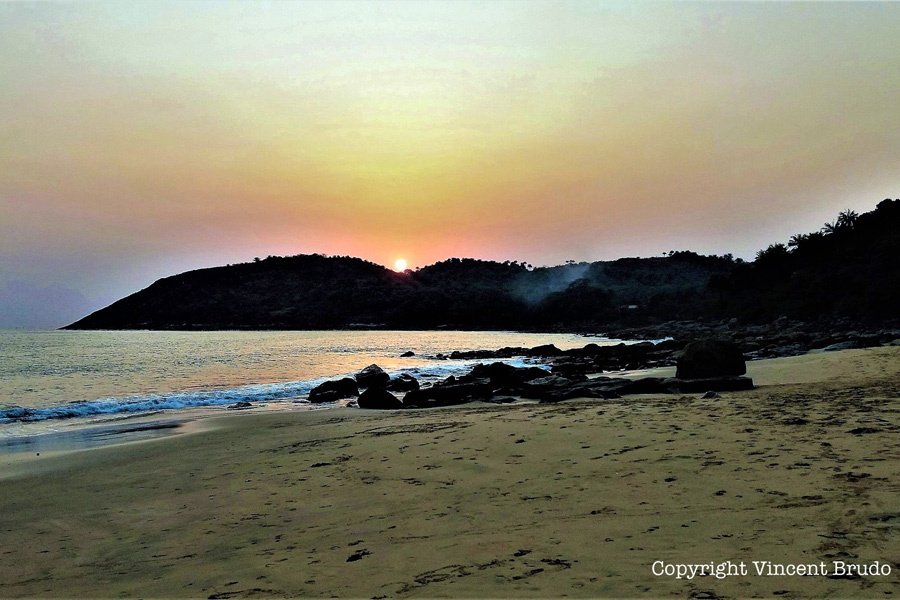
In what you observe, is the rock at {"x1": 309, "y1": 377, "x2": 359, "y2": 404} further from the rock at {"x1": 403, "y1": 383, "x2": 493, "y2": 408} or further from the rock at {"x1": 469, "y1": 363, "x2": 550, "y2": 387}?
the rock at {"x1": 469, "y1": 363, "x2": 550, "y2": 387}

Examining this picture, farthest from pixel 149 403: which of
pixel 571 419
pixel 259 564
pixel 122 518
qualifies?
pixel 259 564

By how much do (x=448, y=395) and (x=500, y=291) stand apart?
460 ft

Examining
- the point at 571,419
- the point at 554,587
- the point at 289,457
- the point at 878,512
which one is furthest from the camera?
the point at 571,419

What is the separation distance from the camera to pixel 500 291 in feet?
516

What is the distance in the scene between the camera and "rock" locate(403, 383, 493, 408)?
17.8 meters

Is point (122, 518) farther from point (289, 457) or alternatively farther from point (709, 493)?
point (709, 493)

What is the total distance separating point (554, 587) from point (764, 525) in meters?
1.88

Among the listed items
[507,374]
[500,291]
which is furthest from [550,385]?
[500,291]

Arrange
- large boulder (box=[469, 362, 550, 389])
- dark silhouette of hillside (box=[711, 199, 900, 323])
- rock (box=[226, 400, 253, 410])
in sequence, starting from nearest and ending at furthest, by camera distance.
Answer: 1. rock (box=[226, 400, 253, 410])
2. large boulder (box=[469, 362, 550, 389])
3. dark silhouette of hillside (box=[711, 199, 900, 323])

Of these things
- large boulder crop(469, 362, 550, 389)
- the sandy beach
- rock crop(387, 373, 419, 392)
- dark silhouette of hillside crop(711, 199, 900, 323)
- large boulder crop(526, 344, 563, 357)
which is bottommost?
large boulder crop(526, 344, 563, 357)

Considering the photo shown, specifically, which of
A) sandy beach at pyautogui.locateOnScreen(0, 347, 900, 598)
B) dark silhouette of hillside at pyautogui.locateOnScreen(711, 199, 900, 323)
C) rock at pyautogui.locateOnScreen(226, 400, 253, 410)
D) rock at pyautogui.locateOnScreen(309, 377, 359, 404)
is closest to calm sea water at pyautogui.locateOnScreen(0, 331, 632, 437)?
rock at pyautogui.locateOnScreen(226, 400, 253, 410)

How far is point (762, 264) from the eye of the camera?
78.6 meters

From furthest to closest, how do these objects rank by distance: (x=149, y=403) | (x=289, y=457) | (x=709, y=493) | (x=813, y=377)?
(x=149, y=403), (x=813, y=377), (x=289, y=457), (x=709, y=493)

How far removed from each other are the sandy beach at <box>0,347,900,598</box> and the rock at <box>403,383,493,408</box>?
23.3 feet
